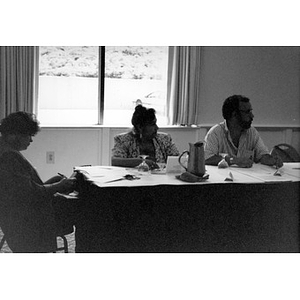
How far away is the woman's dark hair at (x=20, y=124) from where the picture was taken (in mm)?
2607

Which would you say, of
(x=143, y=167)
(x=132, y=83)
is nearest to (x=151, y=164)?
(x=143, y=167)

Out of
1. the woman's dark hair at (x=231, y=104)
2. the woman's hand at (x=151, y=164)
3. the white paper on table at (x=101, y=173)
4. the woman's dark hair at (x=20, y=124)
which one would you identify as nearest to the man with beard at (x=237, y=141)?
the woman's dark hair at (x=231, y=104)

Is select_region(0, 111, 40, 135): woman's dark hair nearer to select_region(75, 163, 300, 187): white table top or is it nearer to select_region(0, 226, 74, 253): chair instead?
select_region(75, 163, 300, 187): white table top

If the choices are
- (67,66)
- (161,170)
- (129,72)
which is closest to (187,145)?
(161,170)

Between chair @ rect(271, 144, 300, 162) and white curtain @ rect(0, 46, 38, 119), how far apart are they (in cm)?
122

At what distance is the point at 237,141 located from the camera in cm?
A: 283

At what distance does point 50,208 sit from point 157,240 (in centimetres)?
53

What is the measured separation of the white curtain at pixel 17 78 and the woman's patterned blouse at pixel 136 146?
0.44m

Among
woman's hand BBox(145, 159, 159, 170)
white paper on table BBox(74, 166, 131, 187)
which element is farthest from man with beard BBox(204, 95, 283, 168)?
white paper on table BBox(74, 166, 131, 187)

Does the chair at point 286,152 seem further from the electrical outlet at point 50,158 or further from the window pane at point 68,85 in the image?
the electrical outlet at point 50,158

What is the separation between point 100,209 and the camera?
Result: 259 cm

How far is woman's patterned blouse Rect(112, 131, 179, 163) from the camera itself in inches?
107

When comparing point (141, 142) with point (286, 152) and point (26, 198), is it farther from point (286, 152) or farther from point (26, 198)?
point (286, 152)
